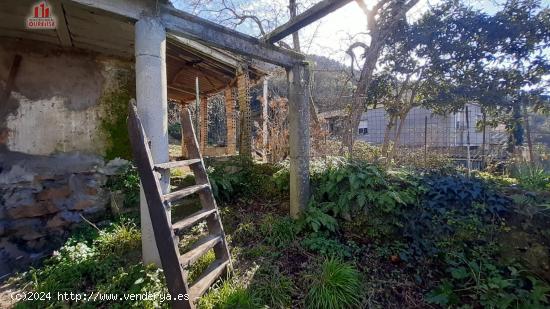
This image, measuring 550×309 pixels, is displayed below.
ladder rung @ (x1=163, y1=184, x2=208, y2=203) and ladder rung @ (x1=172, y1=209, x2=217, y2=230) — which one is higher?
ladder rung @ (x1=163, y1=184, x2=208, y2=203)

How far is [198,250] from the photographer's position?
7.61 ft

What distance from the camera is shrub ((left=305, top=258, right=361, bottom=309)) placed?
8.49 feet

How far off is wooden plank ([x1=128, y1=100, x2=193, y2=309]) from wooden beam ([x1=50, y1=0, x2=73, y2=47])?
6.83ft

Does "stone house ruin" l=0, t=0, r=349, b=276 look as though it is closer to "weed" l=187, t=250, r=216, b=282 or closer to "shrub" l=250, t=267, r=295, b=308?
"weed" l=187, t=250, r=216, b=282

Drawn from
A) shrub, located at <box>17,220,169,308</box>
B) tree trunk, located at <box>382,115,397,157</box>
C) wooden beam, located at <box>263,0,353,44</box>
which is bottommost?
shrub, located at <box>17,220,169,308</box>

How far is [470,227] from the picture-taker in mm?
3055

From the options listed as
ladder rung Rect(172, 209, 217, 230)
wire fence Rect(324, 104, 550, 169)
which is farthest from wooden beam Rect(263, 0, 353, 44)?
wire fence Rect(324, 104, 550, 169)

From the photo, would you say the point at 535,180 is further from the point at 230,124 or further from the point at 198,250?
the point at 230,124

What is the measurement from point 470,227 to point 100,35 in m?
5.53

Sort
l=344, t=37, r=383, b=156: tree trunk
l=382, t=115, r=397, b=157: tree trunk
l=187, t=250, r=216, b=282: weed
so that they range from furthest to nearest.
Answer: l=382, t=115, r=397, b=157: tree trunk
l=344, t=37, r=383, b=156: tree trunk
l=187, t=250, r=216, b=282: weed

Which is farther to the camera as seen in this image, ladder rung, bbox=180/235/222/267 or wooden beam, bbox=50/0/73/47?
wooden beam, bbox=50/0/73/47

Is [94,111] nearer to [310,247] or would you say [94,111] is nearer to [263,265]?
[263,265]

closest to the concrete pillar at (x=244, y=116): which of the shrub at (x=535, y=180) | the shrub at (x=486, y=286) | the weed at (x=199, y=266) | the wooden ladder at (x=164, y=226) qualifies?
the weed at (x=199, y=266)

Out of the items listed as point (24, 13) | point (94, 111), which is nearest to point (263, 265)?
point (94, 111)
